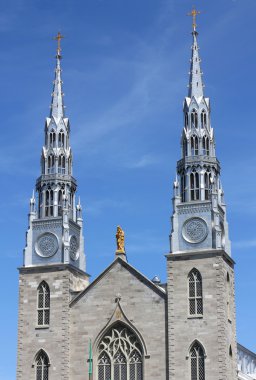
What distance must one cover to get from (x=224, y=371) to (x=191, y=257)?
8387 millimetres

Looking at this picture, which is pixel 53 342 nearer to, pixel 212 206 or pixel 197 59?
pixel 212 206

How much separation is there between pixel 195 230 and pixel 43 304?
13.0 metres

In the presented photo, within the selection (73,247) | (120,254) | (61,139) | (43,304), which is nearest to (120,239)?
(120,254)

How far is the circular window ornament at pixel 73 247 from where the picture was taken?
65438 millimetres

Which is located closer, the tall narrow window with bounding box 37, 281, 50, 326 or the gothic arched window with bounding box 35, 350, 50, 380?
the gothic arched window with bounding box 35, 350, 50, 380

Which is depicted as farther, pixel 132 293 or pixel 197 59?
pixel 197 59

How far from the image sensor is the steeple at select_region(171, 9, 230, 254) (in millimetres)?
60688

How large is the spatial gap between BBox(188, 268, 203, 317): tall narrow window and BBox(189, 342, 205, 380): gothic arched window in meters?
2.29

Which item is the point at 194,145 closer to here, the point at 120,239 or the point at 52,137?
the point at 120,239

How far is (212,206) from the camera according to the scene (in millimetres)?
60906

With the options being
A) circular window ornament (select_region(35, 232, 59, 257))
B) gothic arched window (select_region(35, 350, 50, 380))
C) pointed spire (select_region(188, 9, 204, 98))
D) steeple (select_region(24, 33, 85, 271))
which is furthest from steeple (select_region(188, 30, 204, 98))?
gothic arched window (select_region(35, 350, 50, 380))

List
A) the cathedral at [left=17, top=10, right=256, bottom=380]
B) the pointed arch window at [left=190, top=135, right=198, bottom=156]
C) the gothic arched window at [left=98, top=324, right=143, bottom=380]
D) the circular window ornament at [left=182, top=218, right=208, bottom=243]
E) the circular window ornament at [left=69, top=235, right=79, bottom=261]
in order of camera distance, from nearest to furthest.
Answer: the cathedral at [left=17, top=10, right=256, bottom=380] < the gothic arched window at [left=98, top=324, right=143, bottom=380] < the circular window ornament at [left=182, top=218, right=208, bottom=243] < the pointed arch window at [left=190, top=135, right=198, bottom=156] < the circular window ornament at [left=69, top=235, right=79, bottom=261]

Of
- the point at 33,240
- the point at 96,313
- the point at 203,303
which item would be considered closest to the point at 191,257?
the point at 203,303

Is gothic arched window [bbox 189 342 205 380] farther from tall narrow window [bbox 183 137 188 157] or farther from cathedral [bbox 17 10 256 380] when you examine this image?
tall narrow window [bbox 183 137 188 157]
